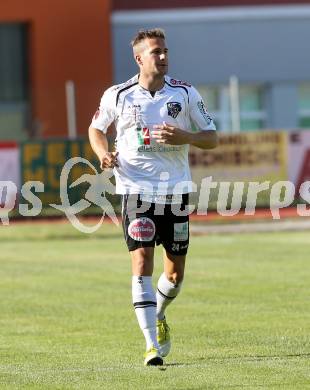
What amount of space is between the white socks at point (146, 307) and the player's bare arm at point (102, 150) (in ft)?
2.77

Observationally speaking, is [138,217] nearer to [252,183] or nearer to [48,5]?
→ [252,183]

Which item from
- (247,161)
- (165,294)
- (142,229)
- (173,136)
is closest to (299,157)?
(247,161)

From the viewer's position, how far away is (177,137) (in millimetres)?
9117

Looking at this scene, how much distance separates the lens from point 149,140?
9.36m

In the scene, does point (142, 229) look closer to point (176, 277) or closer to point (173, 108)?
point (176, 277)

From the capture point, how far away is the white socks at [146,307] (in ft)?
29.8

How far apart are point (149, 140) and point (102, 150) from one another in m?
0.35

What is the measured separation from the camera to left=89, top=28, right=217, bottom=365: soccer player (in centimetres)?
929

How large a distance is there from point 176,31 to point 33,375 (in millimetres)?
29413

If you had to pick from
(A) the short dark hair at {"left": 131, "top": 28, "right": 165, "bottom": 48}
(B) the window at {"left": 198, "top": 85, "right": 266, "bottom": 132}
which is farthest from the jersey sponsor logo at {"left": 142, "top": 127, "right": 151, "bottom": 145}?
(B) the window at {"left": 198, "top": 85, "right": 266, "bottom": 132}

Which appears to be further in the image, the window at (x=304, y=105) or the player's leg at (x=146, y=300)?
the window at (x=304, y=105)

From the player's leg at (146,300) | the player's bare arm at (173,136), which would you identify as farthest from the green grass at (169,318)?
the player's bare arm at (173,136)

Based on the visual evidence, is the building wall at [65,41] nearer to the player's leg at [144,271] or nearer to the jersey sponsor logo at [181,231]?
the jersey sponsor logo at [181,231]

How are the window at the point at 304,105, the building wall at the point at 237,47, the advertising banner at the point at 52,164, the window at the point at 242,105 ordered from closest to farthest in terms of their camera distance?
the advertising banner at the point at 52,164 → the building wall at the point at 237,47 → the window at the point at 242,105 → the window at the point at 304,105
